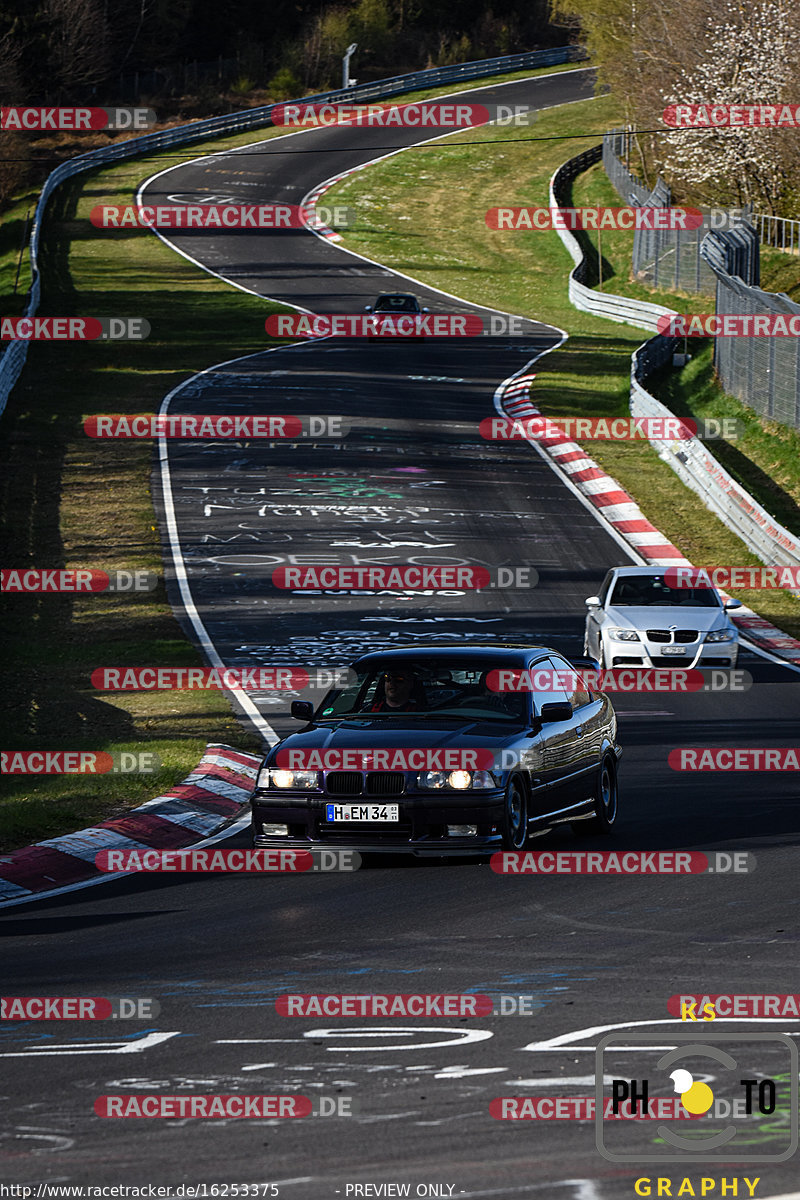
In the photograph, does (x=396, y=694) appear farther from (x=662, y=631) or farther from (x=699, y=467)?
(x=699, y=467)

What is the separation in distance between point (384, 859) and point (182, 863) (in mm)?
1367

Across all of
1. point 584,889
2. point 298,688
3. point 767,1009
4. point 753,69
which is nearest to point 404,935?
point 584,889

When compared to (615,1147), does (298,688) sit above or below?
below

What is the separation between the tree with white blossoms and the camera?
57.3 metres

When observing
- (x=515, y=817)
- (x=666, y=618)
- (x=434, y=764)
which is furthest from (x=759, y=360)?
→ (x=434, y=764)

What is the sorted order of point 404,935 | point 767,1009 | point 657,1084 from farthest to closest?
point 404,935 → point 767,1009 → point 657,1084

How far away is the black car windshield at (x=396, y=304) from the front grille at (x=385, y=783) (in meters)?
40.3

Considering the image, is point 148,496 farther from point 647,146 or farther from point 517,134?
point 517,134

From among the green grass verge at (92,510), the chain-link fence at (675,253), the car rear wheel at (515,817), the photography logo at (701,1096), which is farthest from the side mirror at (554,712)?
the chain-link fence at (675,253)

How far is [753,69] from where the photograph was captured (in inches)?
2311

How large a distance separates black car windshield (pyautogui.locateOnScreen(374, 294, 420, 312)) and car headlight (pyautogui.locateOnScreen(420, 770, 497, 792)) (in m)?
40.3

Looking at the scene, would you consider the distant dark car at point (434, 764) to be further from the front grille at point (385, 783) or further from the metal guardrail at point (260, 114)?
the metal guardrail at point (260, 114)

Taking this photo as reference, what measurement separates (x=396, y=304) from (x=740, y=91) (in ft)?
54.5

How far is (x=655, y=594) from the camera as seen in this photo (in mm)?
21938
